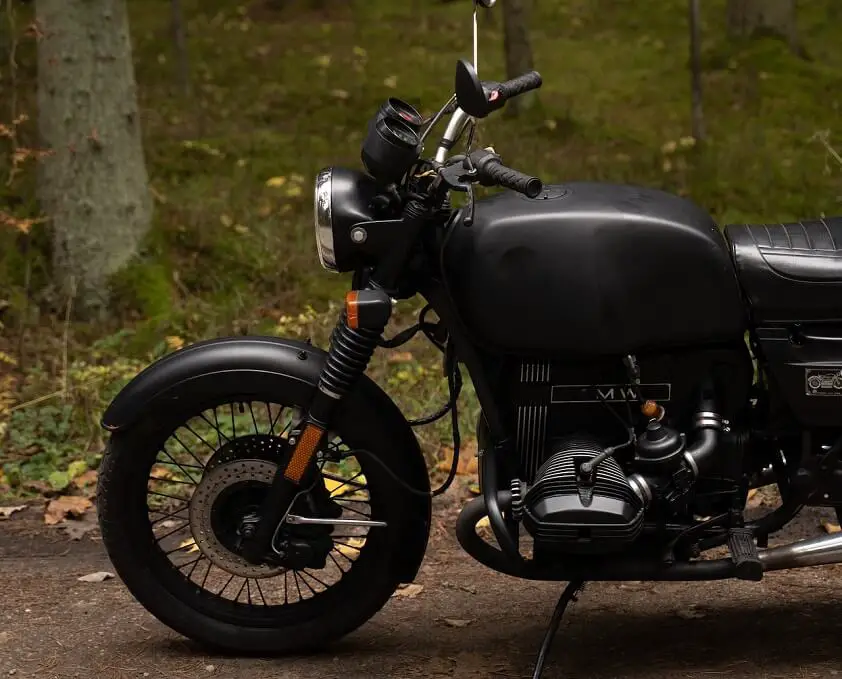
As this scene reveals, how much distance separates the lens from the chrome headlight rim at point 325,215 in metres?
3.36

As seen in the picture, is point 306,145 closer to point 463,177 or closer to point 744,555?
point 463,177

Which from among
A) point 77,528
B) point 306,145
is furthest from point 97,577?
point 306,145

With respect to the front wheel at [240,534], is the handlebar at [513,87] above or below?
above

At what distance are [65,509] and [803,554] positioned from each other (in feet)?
10.0

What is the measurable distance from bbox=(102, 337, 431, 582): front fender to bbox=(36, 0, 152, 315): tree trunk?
3.51 metres

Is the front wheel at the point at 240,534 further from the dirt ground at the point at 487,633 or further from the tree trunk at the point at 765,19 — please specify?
the tree trunk at the point at 765,19

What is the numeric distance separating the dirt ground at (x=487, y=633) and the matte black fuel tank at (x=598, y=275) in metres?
1.02

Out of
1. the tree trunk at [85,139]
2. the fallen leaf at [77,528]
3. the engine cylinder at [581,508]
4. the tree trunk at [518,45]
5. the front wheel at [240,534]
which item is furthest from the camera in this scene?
the tree trunk at [518,45]

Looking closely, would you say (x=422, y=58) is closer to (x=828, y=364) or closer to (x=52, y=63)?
(x=52, y=63)

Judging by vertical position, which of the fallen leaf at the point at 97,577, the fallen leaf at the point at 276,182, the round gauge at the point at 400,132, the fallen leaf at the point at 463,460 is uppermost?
the round gauge at the point at 400,132

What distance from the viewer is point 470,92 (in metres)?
3.12

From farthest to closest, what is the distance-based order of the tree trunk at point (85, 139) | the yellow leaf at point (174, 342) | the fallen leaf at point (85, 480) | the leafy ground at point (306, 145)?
1. the tree trunk at point (85, 139)
2. the yellow leaf at point (174, 342)
3. the leafy ground at point (306, 145)
4. the fallen leaf at point (85, 480)

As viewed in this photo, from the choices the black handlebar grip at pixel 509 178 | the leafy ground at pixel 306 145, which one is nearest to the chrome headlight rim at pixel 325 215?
the black handlebar grip at pixel 509 178

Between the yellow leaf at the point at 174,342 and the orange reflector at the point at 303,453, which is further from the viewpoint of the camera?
the yellow leaf at the point at 174,342
